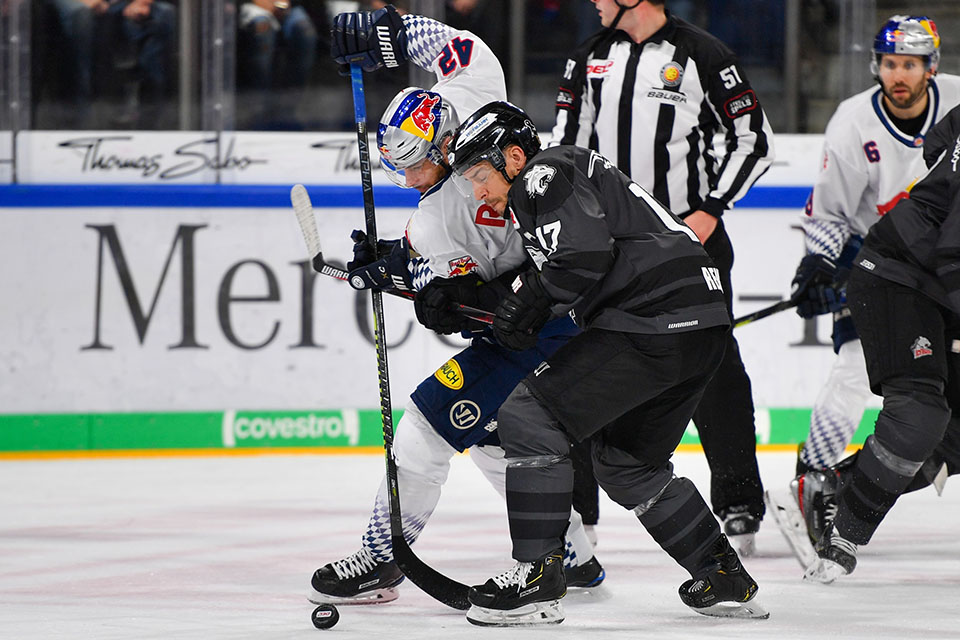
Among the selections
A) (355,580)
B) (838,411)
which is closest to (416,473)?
(355,580)

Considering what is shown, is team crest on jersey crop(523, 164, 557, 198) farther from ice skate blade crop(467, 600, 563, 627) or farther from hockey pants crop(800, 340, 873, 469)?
hockey pants crop(800, 340, 873, 469)

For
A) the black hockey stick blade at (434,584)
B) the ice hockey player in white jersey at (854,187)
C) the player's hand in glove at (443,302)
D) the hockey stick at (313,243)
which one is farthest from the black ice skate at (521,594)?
the ice hockey player in white jersey at (854,187)

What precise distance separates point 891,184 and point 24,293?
302cm

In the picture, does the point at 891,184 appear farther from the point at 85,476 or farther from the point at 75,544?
the point at 85,476

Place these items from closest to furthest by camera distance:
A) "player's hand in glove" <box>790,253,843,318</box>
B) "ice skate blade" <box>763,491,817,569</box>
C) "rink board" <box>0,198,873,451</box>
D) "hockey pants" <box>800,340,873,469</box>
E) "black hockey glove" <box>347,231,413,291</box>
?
"black hockey glove" <box>347,231,413,291</box> < "ice skate blade" <box>763,491,817,569</box> < "player's hand in glove" <box>790,253,843,318</box> < "hockey pants" <box>800,340,873,469</box> < "rink board" <box>0,198,873,451</box>

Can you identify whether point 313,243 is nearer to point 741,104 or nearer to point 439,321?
point 439,321

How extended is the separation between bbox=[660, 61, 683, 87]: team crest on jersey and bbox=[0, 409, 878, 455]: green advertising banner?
2.05 m

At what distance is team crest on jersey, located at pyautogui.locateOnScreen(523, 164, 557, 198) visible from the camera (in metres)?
2.62

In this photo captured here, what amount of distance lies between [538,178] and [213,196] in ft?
9.41

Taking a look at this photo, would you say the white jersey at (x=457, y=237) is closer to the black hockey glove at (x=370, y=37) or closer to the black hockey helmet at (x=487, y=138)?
the black hockey helmet at (x=487, y=138)

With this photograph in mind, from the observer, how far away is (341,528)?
13.2 feet

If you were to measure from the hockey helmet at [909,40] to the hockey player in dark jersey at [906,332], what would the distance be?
0.59m

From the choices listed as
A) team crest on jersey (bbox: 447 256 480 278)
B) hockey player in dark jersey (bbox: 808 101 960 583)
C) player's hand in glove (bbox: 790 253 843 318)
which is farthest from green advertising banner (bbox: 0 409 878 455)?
team crest on jersey (bbox: 447 256 480 278)

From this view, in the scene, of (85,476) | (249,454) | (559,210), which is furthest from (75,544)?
(559,210)
